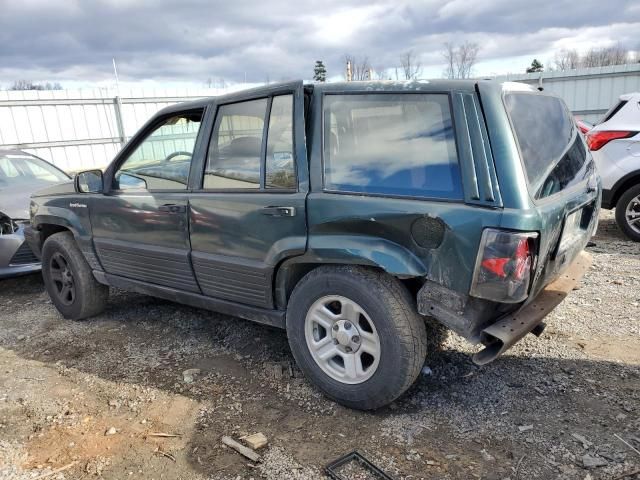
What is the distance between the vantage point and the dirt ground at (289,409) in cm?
250

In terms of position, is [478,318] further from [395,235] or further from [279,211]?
[279,211]

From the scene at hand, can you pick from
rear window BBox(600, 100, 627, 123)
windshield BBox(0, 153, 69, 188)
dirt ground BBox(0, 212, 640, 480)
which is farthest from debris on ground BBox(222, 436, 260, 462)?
rear window BBox(600, 100, 627, 123)

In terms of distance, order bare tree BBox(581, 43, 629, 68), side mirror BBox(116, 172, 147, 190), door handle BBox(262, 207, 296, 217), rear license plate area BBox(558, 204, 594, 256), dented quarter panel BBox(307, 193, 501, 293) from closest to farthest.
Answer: dented quarter panel BBox(307, 193, 501, 293), rear license plate area BBox(558, 204, 594, 256), door handle BBox(262, 207, 296, 217), side mirror BBox(116, 172, 147, 190), bare tree BBox(581, 43, 629, 68)

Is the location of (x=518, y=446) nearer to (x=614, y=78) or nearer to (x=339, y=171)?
(x=339, y=171)

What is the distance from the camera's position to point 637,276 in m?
4.86

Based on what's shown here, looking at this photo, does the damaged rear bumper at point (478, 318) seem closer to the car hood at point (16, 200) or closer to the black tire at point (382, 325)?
the black tire at point (382, 325)

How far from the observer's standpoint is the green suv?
2.40 metres

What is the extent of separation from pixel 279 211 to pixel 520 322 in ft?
4.87

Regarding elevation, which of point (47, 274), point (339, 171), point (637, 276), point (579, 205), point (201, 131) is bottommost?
point (637, 276)

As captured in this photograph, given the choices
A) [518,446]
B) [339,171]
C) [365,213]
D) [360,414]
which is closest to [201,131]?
[339,171]

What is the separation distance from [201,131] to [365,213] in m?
1.51

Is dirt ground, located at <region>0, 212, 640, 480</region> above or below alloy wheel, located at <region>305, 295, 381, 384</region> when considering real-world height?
below

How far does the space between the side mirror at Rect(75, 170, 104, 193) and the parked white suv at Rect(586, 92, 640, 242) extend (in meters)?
5.96

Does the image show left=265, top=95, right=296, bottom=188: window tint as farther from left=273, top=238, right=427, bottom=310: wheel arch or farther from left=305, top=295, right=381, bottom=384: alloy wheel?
left=305, top=295, right=381, bottom=384: alloy wheel
